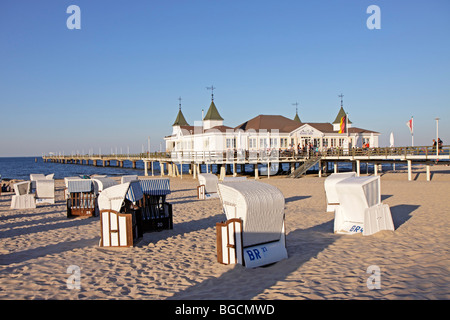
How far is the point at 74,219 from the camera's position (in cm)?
1420

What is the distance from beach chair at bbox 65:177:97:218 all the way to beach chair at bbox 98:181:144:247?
4476 millimetres

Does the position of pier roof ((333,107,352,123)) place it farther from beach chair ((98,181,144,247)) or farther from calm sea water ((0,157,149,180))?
beach chair ((98,181,144,247))

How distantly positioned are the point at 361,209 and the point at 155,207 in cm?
639

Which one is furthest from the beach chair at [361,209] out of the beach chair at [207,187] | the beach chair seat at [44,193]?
the beach chair seat at [44,193]

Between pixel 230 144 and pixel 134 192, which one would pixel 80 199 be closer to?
pixel 134 192

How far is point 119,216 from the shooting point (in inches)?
367

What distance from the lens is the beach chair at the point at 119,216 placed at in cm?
936

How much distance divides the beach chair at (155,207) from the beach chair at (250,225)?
4.22 m

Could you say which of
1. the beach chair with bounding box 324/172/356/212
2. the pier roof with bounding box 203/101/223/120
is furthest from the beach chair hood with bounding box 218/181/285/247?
the pier roof with bounding box 203/101/223/120

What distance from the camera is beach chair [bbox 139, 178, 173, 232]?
11.4m

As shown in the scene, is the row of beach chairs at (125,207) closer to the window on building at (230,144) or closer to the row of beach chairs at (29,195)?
the row of beach chairs at (29,195)

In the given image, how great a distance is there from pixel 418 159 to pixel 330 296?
27591 mm

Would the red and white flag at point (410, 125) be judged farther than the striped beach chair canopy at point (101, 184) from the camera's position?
Yes

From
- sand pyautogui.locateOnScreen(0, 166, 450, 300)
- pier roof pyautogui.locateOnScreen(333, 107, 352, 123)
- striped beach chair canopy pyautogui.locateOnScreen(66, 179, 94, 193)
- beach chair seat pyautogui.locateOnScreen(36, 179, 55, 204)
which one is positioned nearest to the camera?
sand pyautogui.locateOnScreen(0, 166, 450, 300)
